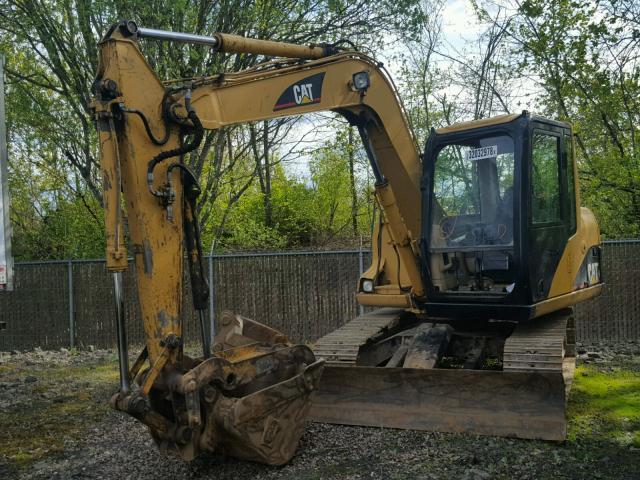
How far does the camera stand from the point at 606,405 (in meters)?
6.48

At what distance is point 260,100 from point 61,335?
8699 mm

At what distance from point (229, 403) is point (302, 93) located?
2.66 metres

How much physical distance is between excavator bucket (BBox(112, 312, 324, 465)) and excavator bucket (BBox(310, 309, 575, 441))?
0.86 meters

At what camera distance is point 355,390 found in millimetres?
5844

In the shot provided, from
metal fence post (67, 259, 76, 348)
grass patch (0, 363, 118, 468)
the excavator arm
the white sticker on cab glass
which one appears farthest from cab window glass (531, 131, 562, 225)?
metal fence post (67, 259, 76, 348)

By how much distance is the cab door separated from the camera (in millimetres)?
5934

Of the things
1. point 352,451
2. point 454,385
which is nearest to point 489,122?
point 454,385

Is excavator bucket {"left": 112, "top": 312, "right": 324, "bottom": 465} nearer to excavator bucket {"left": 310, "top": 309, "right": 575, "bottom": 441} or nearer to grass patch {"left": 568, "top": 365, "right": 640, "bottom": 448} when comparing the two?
excavator bucket {"left": 310, "top": 309, "right": 575, "bottom": 441}

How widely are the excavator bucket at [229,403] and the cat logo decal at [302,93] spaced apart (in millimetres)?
2007

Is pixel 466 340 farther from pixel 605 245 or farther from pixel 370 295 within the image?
pixel 605 245

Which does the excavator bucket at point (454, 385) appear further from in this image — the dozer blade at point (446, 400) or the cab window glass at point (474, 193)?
the cab window glass at point (474, 193)

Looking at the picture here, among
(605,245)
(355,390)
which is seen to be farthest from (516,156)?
(605,245)

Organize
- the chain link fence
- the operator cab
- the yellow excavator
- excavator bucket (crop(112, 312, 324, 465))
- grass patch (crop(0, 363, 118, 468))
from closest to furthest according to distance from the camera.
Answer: excavator bucket (crop(112, 312, 324, 465)) → the yellow excavator → grass patch (crop(0, 363, 118, 468)) → the operator cab → the chain link fence

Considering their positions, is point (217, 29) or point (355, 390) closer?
point (355, 390)
